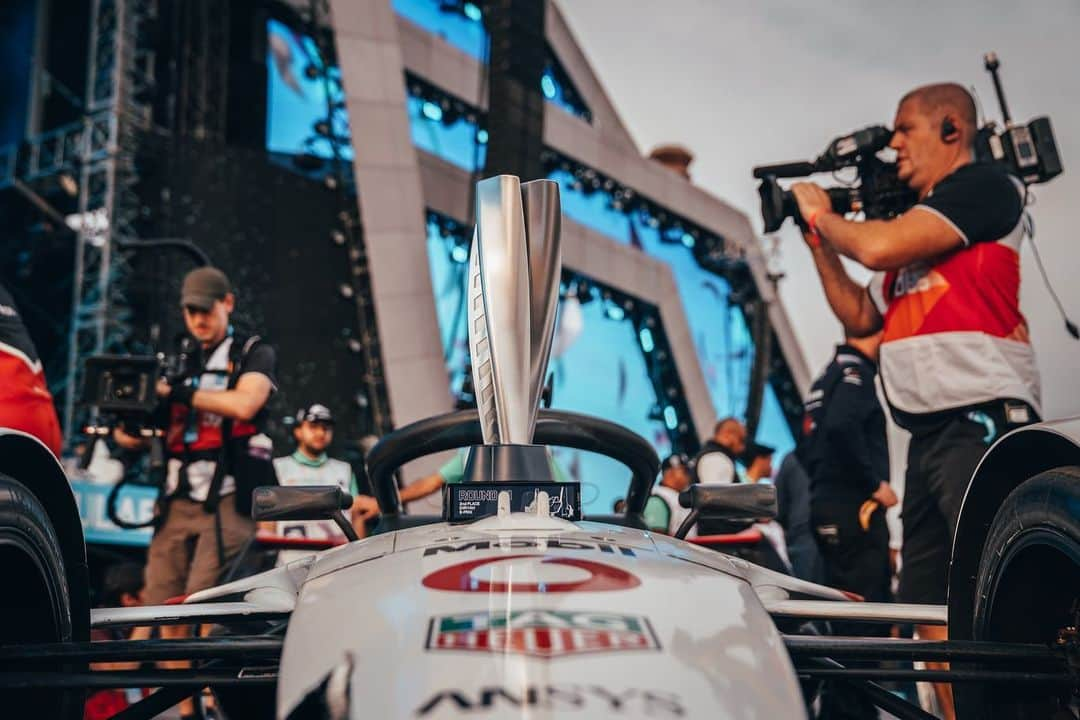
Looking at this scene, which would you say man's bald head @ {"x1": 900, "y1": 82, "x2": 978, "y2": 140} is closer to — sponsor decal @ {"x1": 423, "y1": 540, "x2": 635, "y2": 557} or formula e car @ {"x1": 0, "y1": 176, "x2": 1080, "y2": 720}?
formula e car @ {"x1": 0, "y1": 176, "x2": 1080, "y2": 720}

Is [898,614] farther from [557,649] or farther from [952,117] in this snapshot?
[952,117]

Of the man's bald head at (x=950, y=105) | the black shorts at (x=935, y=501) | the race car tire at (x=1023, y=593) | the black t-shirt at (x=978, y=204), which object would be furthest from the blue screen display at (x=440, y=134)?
the race car tire at (x=1023, y=593)

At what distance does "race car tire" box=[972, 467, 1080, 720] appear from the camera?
1868 mm


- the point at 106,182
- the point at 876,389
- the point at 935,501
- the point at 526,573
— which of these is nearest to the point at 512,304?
the point at 526,573

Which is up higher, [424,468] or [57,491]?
[424,468]

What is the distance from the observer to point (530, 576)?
146 cm

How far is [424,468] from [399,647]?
11305mm

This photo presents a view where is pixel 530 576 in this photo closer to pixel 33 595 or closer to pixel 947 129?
pixel 33 595

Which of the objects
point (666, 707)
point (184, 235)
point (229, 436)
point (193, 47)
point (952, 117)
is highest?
point (193, 47)

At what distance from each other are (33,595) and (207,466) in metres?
2.60

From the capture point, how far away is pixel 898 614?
1.89m

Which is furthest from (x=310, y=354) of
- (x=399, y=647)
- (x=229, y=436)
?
(x=399, y=647)

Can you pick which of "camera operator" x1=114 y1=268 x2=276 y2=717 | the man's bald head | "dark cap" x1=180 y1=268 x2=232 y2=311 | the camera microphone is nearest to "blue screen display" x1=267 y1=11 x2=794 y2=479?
"dark cap" x1=180 y1=268 x2=232 y2=311

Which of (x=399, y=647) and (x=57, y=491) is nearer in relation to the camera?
(x=399, y=647)
